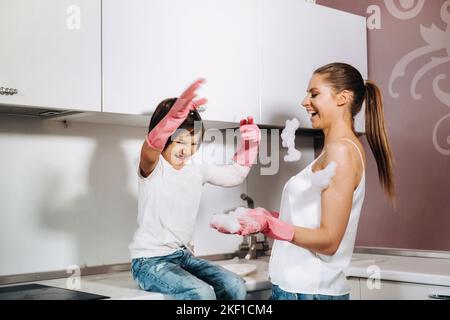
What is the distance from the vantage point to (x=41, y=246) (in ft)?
6.31

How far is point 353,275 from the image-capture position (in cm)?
205

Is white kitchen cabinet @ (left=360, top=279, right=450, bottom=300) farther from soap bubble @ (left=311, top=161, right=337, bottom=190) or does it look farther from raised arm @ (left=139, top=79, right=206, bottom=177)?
raised arm @ (left=139, top=79, right=206, bottom=177)

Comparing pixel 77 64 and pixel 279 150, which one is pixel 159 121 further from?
pixel 279 150

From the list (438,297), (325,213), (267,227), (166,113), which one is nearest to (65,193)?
(166,113)

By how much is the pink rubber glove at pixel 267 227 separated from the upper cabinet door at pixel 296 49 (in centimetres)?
72

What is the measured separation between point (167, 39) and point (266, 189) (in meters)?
0.91

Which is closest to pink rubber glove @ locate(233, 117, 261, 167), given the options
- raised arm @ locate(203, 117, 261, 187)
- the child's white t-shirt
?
raised arm @ locate(203, 117, 261, 187)

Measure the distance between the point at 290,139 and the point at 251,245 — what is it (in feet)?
1.46

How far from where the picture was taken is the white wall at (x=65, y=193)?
6.13ft

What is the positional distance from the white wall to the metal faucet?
50 centimetres

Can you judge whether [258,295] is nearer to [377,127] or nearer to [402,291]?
[402,291]
